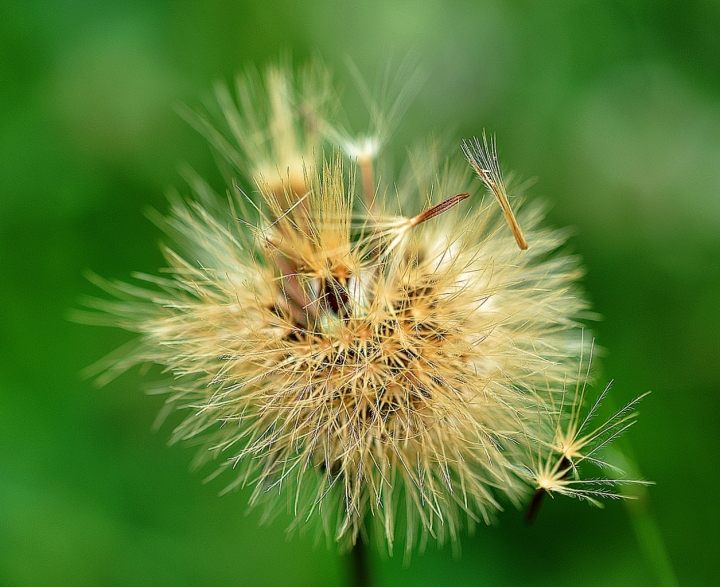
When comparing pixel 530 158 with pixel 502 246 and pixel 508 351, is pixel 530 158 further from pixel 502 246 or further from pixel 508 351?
pixel 508 351

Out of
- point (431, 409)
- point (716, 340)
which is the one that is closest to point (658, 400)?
point (716, 340)

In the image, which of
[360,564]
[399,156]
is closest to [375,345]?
[360,564]

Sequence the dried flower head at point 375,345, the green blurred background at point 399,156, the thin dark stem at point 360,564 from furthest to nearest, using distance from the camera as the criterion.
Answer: the green blurred background at point 399,156, the thin dark stem at point 360,564, the dried flower head at point 375,345

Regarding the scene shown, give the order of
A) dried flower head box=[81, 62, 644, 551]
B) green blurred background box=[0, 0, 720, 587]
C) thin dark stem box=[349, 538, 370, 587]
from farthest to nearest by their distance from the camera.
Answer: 1. green blurred background box=[0, 0, 720, 587]
2. thin dark stem box=[349, 538, 370, 587]
3. dried flower head box=[81, 62, 644, 551]

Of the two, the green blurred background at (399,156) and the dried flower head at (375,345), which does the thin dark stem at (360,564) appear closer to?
the dried flower head at (375,345)

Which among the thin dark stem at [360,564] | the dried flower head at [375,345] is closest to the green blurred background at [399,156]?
the thin dark stem at [360,564]

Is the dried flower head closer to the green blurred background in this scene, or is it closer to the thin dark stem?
the thin dark stem

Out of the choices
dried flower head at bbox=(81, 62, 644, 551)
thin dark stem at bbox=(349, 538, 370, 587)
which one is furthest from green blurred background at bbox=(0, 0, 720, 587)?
dried flower head at bbox=(81, 62, 644, 551)
